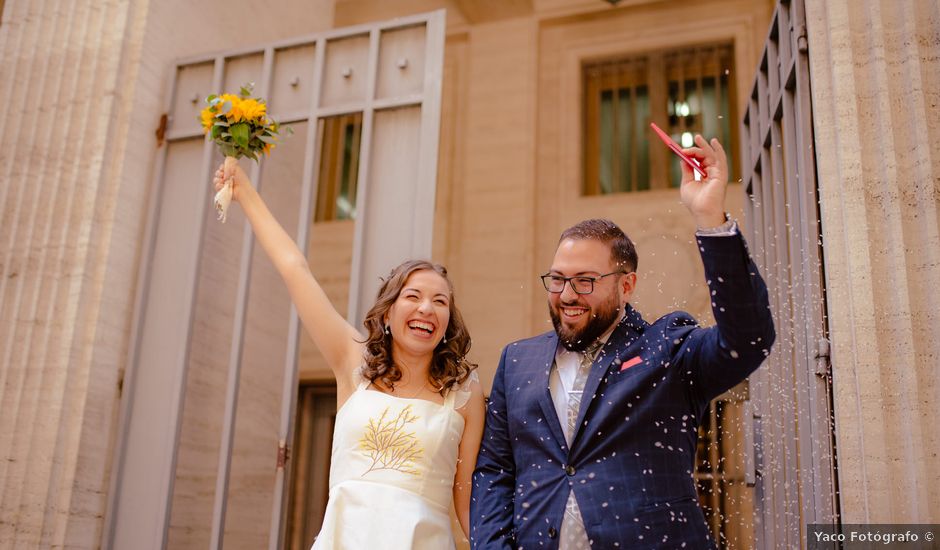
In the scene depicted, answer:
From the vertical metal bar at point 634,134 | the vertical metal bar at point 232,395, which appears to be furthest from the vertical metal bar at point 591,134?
the vertical metal bar at point 232,395

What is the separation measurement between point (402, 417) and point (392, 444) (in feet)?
0.33

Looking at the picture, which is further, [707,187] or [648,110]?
[648,110]

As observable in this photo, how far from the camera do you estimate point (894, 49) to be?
3.47m

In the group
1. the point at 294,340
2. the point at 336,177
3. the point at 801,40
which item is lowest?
the point at 294,340

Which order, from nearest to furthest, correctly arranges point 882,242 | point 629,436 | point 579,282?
point 629,436
point 579,282
point 882,242

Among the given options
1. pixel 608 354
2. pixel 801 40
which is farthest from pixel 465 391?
pixel 801 40

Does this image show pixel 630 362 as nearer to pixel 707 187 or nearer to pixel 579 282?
pixel 579 282

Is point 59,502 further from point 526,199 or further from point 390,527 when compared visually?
point 526,199

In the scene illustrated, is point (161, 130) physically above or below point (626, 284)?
above

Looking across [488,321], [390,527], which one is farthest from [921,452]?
[488,321]

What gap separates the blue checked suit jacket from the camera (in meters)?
2.45

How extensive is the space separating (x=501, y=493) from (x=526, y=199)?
561 cm

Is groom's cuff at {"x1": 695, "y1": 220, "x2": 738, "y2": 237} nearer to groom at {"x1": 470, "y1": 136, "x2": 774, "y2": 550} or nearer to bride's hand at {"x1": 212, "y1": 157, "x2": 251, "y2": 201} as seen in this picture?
groom at {"x1": 470, "y1": 136, "x2": 774, "y2": 550}

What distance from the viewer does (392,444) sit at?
3.30 meters
